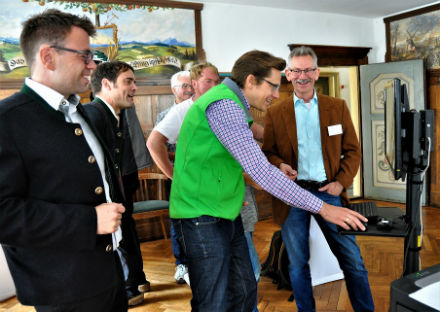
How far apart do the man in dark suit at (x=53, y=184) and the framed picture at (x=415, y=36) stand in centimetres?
607

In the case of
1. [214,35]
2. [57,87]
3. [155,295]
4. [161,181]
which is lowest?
[155,295]

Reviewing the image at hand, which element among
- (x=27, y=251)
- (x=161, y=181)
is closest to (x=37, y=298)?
(x=27, y=251)

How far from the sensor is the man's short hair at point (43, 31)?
1190mm

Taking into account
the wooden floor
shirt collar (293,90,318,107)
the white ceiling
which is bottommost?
the wooden floor

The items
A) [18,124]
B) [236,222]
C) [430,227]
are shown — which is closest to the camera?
[18,124]

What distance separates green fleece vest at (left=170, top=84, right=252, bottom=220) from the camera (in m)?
1.66

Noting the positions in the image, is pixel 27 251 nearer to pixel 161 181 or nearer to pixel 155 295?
pixel 155 295

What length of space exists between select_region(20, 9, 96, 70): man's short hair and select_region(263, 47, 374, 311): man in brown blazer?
145 cm

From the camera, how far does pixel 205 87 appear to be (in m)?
2.95

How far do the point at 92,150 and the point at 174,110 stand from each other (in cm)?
153

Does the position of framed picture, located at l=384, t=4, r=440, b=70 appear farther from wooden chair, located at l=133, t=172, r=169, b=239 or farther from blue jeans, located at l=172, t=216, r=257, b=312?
blue jeans, located at l=172, t=216, r=257, b=312

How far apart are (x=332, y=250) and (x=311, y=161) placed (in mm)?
548

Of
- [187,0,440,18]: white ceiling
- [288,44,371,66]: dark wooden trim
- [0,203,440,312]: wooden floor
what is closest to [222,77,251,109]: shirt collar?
[0,203,440,312]: wooden floor

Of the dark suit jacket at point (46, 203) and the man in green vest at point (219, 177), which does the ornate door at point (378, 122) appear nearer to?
the man in green vest at point (219, 177)
